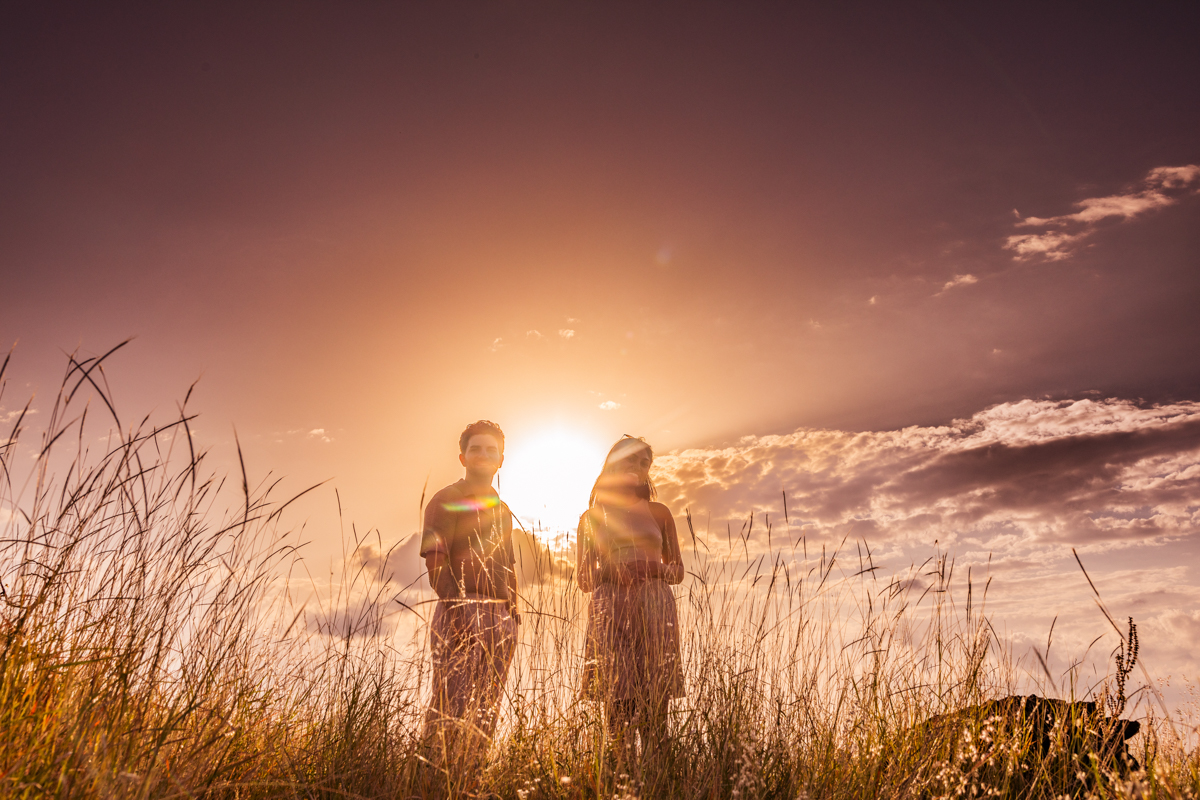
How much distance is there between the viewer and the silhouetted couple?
2.39 m

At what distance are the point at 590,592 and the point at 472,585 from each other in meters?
0.58

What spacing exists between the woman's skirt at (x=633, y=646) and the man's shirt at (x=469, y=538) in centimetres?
45

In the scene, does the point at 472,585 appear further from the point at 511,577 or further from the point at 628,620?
the point at 628,620

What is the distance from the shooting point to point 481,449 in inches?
131

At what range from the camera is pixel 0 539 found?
6.36ft

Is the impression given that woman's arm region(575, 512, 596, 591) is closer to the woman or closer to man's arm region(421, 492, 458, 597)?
the woman

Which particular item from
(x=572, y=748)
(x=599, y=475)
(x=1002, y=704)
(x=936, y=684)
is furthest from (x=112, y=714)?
(x=1002, y=704)

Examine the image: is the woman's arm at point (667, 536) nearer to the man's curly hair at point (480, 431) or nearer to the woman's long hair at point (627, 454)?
the woman's long hair at point (627, 454)

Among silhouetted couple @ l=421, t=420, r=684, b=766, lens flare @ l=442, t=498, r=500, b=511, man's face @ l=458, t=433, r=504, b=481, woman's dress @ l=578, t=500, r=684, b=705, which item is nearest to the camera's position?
silhouetted couple @ l=421, t=420, r=684, b=766

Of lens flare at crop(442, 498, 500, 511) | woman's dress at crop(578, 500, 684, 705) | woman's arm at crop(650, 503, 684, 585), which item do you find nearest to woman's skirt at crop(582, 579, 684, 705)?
woman's dress at crop(578, 500, 684, 705)

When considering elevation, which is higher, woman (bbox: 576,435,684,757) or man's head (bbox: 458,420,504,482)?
man's head (bbox: 458,420,504,482)

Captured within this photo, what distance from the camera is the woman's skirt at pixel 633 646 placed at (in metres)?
2.45

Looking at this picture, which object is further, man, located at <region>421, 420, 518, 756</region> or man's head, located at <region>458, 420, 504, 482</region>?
man's head, located at <region>458, 420, 504, 482</region>

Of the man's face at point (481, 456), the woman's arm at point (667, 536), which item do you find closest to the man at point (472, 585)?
the man's face at point (481, 456)
